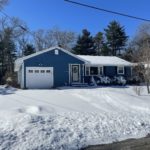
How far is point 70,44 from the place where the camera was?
192ft

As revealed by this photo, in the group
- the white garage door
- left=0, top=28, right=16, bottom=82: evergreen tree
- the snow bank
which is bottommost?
the snow bank

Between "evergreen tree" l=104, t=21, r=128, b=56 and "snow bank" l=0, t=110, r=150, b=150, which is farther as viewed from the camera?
"evergreen tree" l=104, t=21, r=128, b=56

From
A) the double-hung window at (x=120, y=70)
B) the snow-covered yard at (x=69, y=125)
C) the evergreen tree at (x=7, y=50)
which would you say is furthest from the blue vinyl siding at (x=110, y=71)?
the evergreen tree at (x=7, y=50)

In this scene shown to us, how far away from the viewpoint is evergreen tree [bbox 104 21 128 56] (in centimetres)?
5530

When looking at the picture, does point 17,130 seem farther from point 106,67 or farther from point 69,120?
point 106,67

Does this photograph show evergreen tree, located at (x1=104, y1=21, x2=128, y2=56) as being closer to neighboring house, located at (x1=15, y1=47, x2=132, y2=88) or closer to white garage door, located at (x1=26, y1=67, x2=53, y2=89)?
neighboring house, located at (x1=15, y1=47, x2=132, y2=88)

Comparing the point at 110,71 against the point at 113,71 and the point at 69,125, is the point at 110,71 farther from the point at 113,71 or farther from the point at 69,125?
the point at 69,125

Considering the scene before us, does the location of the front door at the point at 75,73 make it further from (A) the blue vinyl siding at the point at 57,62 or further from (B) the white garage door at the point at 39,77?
(B) the white garage door at the point at 39,77

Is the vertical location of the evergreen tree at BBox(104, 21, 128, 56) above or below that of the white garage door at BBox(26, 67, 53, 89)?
above

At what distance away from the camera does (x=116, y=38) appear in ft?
182

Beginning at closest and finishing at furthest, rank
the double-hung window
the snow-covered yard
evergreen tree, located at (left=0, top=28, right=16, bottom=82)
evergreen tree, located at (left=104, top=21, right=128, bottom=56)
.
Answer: the snow-covered yard < the double-hung window < evergreen tree, located at (left=0, top=28, right=16, bottom=82) < evergreen tree, located at (left=104, top=21, right=128, bottom=56)

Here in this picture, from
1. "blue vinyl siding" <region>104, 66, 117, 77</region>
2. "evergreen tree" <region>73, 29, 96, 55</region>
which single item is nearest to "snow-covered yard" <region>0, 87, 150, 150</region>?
"blue vinyl siding" <region>104, 66, 117, 77</region>

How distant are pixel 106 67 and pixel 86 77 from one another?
3.05 m

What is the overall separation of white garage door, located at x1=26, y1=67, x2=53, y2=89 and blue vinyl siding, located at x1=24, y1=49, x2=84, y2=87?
1.29ft
